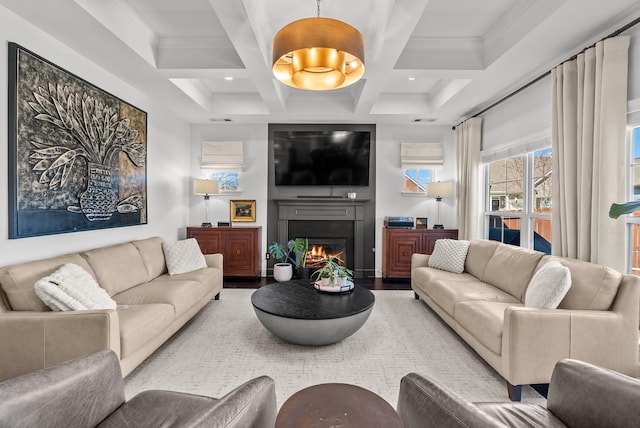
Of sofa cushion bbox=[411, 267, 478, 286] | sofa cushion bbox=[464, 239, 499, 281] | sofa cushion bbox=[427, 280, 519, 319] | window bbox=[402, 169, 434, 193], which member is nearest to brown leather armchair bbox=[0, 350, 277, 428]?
sofa cushion bbox=[427, 280, 519, 319]

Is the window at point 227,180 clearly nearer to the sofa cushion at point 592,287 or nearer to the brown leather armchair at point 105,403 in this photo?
the brown leather armchair at point 105,403

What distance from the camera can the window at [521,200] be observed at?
139 inches

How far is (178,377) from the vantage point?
2262mm

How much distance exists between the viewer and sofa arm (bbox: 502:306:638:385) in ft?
6.55

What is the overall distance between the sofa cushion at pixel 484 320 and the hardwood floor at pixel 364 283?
2033 mm

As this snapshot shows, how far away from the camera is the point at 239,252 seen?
499 cm

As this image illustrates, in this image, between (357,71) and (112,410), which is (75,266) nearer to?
(112,410)

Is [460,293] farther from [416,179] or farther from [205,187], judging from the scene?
[205,187]

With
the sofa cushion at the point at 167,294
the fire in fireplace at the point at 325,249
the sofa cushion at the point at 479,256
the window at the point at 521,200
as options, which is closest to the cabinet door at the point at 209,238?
the fire in fireplace at the point at 325,249

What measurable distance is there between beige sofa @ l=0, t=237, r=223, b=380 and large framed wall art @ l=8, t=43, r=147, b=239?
388 mm

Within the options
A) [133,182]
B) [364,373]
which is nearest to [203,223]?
[133,182]

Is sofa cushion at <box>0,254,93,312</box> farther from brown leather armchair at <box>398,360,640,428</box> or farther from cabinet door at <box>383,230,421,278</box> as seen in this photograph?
cabinet door at <box>383,230,421,278</box>

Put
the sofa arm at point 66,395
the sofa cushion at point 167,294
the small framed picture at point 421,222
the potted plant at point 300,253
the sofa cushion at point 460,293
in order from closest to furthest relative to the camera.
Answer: the sofa arm at point 66,395 → the sofa cushion at point 167,294 → the sofa cushion at point 460,293 → the potted plant at point 300,253 → the small framed picture at point 421,222

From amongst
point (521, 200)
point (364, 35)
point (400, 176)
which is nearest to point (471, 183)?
point (521, 200)
